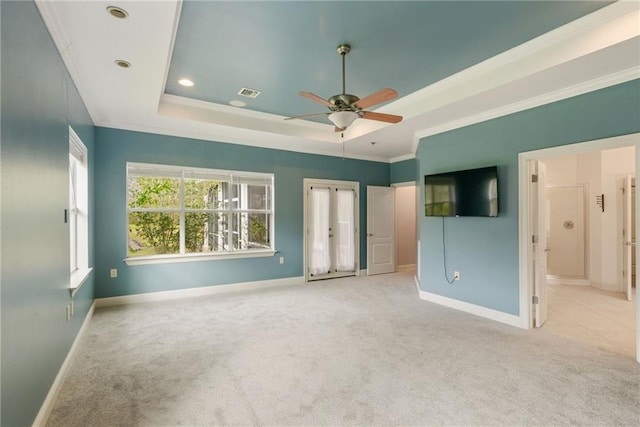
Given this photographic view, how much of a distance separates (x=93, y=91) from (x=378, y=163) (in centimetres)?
538

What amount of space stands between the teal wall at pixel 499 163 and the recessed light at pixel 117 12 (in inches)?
157

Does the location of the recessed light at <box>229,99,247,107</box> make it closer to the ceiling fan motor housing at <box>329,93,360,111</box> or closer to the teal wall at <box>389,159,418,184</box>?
the ceiling fan motor housing at <box>329,93,360,111</box>

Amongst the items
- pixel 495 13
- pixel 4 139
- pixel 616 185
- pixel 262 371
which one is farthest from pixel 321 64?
pixel 616 185

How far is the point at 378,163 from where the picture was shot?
7.17 metres

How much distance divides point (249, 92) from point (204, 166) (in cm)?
171

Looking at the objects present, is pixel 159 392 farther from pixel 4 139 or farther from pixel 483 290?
pixel 483 290

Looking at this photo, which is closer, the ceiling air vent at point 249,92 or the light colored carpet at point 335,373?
the light colored carpet at point 335,373

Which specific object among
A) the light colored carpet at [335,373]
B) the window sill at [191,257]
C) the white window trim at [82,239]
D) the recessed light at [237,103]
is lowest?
the light colored carpet at [335,373]

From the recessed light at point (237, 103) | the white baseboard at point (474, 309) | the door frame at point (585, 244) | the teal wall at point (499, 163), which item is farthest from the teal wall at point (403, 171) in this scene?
the recessed light at point (237, 103)

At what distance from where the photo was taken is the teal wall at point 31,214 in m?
1.54

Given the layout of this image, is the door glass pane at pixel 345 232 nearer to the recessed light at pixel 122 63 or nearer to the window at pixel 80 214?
the window at pixel 80 214

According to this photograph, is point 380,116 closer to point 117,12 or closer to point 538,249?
point 117,12

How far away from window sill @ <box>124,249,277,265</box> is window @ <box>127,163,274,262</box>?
0.06 feet

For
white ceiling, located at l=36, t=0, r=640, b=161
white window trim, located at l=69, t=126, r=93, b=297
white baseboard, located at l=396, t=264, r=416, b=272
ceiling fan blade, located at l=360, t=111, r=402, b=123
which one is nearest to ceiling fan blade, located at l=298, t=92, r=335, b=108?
ceiling fan blade, located at l=360, t=111, r=402, b=123
